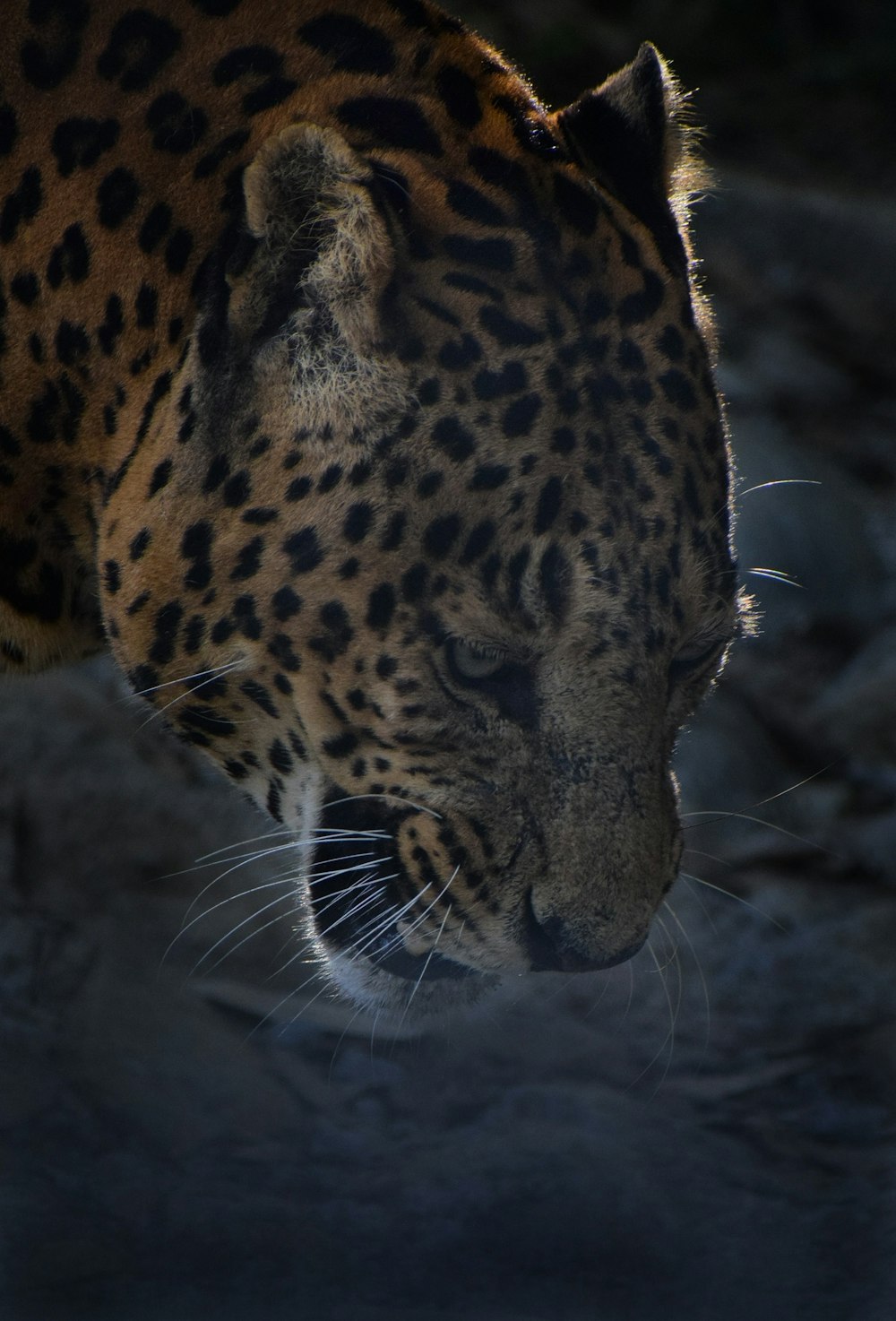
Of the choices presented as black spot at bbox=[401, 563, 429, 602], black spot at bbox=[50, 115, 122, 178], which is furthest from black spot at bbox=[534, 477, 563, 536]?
black spot at bbox=[50, 115, 122, 178]

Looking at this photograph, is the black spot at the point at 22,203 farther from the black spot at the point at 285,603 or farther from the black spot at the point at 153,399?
the black spot at the point at 285,603

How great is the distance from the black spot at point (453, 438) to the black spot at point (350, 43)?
2.56 ft

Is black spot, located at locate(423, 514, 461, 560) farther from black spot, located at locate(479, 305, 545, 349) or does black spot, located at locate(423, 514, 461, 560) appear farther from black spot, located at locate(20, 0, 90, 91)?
black spot, located at locate(20, 0, 90, 91)

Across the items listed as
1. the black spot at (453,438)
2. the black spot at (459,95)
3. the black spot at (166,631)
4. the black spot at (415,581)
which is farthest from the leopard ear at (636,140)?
the black spot at (166,631)

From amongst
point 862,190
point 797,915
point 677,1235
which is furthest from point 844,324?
point 677,1235

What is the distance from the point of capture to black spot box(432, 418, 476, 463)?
3.30 m

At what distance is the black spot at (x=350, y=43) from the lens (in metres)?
3.51

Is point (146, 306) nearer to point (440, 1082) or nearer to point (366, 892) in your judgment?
point (366, 892)

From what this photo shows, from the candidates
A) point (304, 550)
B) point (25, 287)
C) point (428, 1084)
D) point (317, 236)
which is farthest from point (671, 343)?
point (428, 1084)

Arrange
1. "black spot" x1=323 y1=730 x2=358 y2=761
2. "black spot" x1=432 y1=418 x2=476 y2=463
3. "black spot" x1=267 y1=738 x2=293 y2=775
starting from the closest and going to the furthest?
"black spot" x1=432 y1=418 x2=476 y2=463 → "black spot" x1=323 y1=730 x2=358 y2=761 → "black spot" x1=267 y1=738 x2=293 y2=775

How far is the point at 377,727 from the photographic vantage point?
3.50 meters

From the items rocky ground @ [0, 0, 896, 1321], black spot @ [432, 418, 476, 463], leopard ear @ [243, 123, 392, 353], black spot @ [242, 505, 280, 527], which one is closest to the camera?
leopard ear @ [243, 123, 392, 353]

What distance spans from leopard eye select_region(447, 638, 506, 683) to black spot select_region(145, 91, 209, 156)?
45.7 inches

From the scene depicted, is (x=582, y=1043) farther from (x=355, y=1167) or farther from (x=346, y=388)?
(x=346, y=388)
